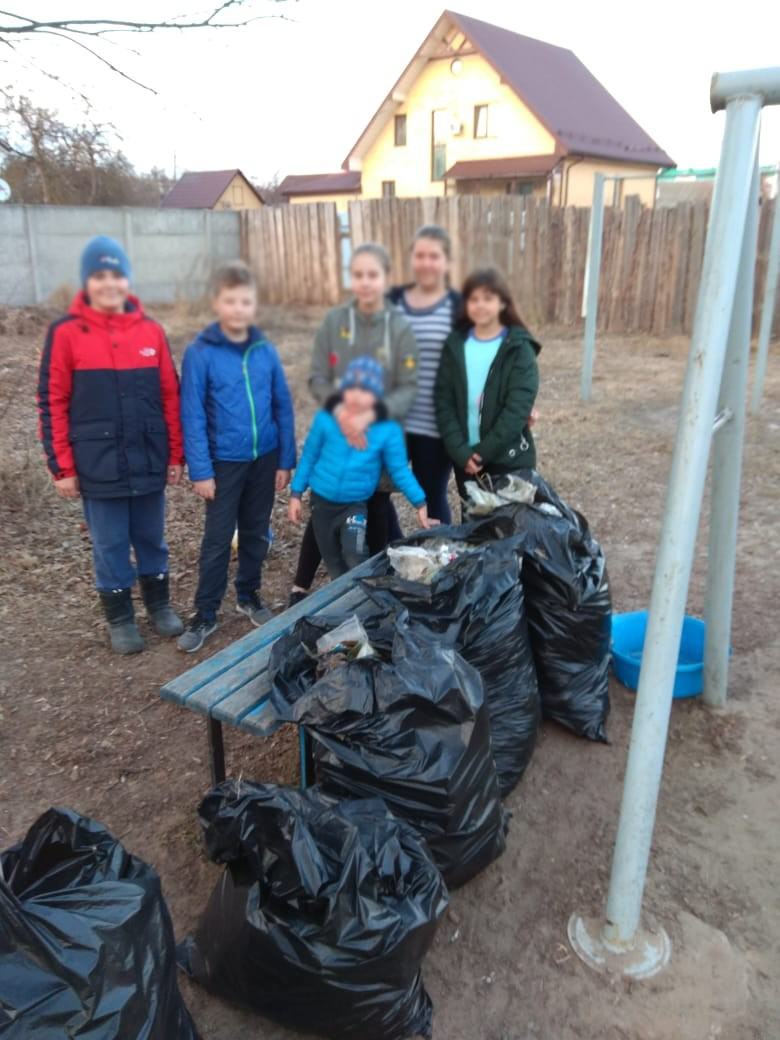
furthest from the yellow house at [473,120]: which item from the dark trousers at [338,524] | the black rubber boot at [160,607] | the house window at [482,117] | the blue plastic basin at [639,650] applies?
the black rubber boot at [160,607]

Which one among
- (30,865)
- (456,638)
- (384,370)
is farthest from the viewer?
(456,638)

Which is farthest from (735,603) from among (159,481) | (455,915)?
(159,481)

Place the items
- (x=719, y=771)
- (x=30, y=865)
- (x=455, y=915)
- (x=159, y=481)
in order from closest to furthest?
(x=159, y=481) → (x=30, y=865) → (x=455, y=915) → (x=719, y=771)

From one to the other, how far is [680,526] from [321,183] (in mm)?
1301

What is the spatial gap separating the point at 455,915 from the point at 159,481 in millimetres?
1469

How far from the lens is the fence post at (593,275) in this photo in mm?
1276

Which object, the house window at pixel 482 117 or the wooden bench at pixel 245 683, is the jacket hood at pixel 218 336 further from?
the wooden bench at pixel 245 683

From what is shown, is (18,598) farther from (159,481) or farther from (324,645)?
(159,481)

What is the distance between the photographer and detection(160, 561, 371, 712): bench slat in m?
2.28

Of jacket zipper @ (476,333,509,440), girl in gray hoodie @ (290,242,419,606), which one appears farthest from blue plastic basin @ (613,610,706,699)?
girl in gray hoodie @ (290,242,419,606)

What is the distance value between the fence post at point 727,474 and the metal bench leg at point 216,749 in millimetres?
1663

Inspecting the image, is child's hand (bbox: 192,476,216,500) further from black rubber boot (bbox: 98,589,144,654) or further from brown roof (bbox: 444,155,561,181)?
black rubber boot (bbox: 98,589,144,654)

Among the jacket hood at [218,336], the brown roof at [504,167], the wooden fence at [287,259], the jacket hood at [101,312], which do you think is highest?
the brown roof at [504,167]

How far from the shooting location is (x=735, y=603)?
151 inches
